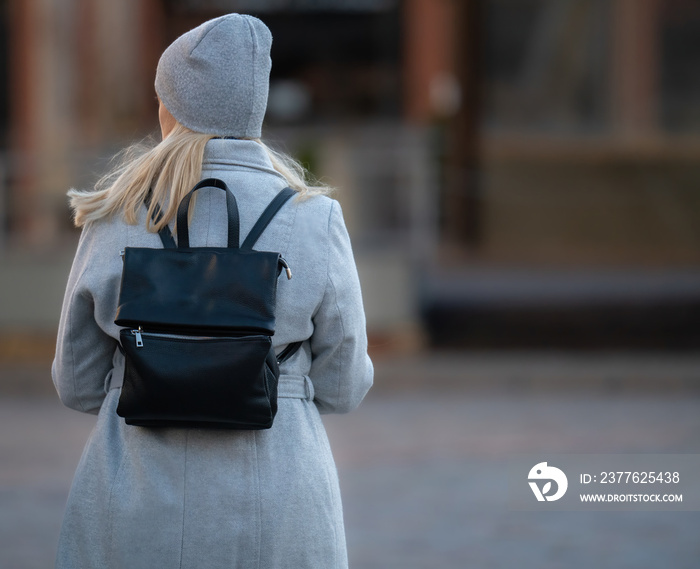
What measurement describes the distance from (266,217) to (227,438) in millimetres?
448

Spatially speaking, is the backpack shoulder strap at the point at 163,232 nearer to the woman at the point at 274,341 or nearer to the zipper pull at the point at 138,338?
the woman at the point at 274,341

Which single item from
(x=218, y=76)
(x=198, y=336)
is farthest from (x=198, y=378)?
(x=218, y=76)

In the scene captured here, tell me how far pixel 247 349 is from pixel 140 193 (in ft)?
1.35

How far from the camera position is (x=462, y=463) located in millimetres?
6398

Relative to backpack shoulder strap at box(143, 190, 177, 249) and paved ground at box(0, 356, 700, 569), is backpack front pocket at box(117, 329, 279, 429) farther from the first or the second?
paved ground at box(0, 356, 700, 569)

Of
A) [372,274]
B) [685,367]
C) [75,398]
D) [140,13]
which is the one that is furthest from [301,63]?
[75,398]

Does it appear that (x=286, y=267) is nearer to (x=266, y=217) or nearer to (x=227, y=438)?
(x=266, y=217)

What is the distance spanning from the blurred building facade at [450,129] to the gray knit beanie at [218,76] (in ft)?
24.8

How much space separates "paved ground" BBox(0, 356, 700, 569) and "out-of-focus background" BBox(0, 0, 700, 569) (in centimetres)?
3

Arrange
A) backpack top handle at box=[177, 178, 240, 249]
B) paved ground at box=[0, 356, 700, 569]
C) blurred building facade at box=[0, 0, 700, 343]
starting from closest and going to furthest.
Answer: backpack top handle at box=[177, 178, 240, 249], paved ground at box=[0, 356, 700, 569], blurred building facade at box=[0, 0, 700, 343]

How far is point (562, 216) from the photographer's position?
41.5 feet

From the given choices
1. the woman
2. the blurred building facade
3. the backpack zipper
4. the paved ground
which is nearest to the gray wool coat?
the woman

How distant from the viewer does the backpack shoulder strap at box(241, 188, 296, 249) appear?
6.85ft

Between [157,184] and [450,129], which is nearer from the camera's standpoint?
[157,184]
